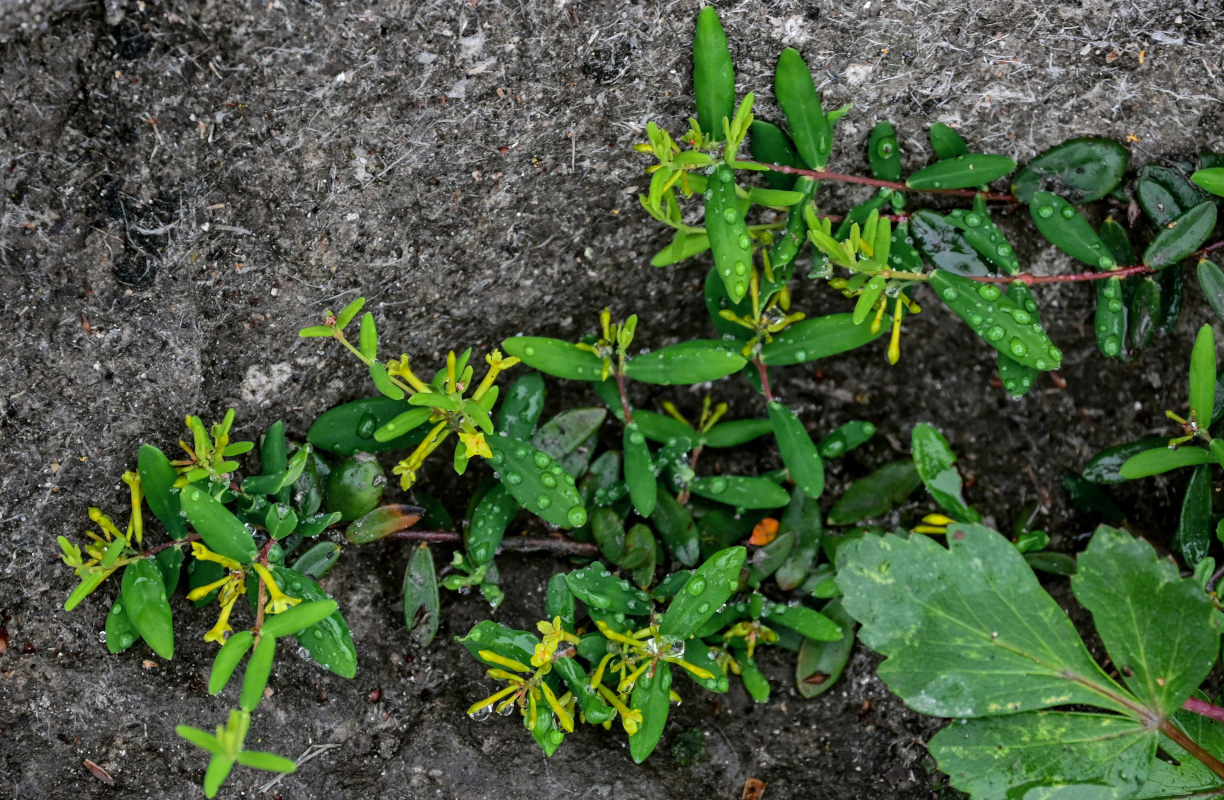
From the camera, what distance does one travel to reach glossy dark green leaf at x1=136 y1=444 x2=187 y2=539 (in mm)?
2133

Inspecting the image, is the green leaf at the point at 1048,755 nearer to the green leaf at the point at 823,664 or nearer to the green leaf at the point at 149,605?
the green leaf at the point at 823,664

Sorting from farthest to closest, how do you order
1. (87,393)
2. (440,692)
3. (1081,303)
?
(1081,303)
(440,692)
(87,393)

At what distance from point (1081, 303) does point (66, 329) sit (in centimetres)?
277

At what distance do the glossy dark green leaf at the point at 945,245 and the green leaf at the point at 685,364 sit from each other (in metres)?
0.59

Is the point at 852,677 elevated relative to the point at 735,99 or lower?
lower

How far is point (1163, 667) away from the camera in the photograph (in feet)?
7.10

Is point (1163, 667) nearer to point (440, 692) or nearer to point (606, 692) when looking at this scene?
point (606, 692)

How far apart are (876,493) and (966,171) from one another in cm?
92

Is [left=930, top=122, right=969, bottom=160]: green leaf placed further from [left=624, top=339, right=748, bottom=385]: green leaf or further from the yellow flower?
Answer: the yellow flower

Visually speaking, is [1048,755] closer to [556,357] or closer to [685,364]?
[685,364]

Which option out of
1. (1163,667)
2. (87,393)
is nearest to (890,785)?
(1163,667)

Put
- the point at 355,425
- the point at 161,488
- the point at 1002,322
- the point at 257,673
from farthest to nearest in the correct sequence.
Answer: the point at 355,425, the point at 1002,322, the point at 161,488, the point at 257,673

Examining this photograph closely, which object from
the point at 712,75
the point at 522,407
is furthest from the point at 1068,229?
the point at 522,407

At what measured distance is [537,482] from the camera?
7.58 ft
